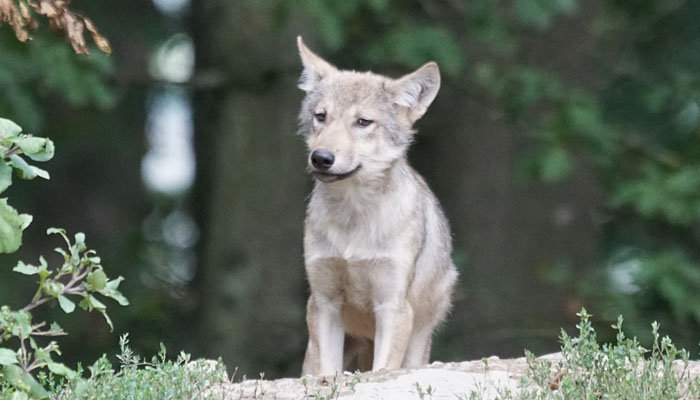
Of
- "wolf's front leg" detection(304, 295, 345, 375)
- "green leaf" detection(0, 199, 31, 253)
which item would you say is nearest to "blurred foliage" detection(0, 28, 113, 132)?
"wolf's front leg" detection(304, 295, 345, 375)

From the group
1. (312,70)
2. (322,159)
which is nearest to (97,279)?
(322,159)

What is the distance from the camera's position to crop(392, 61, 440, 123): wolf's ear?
302 inches

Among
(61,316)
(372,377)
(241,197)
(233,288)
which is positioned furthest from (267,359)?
(372,377)

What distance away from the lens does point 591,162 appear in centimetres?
1179

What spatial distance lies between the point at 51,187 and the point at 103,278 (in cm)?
1047

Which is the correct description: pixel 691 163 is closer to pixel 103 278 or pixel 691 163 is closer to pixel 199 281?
pixel 199 281

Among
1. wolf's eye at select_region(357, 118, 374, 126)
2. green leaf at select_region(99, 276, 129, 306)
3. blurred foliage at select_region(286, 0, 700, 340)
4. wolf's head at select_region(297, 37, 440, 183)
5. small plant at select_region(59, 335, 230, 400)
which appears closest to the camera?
small plant at select_region(59, 335, 230, 400)

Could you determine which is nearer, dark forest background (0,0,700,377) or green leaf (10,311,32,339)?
green leaf (10,311,32,339)

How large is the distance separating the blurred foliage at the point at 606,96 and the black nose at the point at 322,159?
10.2ft

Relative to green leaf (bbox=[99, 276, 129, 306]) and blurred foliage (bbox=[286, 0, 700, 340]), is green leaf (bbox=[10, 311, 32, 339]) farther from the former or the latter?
blurred foliage (bbox=[286, 0, 700, 340])

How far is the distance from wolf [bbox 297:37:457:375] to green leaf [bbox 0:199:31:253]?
7.43ft

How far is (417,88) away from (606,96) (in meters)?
5.73

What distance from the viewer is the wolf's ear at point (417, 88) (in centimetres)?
768

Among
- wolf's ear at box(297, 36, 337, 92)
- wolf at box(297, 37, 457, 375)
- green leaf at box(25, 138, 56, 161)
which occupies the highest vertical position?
wolf's ear at box(297, 36, 337, 92)
